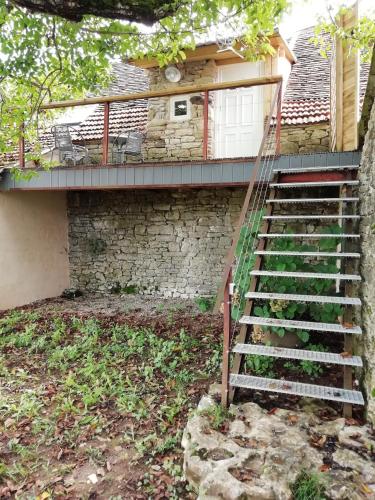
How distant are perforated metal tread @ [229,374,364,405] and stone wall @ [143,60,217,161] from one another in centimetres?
546

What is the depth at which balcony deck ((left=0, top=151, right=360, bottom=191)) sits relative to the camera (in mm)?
5332

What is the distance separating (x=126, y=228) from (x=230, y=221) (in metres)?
2.42

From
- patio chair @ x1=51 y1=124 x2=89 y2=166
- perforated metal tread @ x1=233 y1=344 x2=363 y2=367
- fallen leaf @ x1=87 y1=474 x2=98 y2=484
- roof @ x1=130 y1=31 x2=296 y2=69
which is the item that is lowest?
fallen leaf @ x1=87 y1=474 x2=98 y2=484

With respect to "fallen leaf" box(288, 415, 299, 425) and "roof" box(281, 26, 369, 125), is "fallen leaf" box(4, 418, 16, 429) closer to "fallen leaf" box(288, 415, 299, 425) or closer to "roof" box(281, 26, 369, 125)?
"fallen leaf" box(288, 415, 299, 425)

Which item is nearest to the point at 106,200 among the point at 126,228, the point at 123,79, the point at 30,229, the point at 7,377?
the point at 126,228

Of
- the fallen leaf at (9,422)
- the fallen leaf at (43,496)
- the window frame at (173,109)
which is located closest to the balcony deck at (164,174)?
the window frame at (173,109)

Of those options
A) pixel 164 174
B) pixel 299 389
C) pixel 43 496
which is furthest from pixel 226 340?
pixel 164 174

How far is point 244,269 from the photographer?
4.42 metres

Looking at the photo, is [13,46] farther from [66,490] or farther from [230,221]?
[230,221]

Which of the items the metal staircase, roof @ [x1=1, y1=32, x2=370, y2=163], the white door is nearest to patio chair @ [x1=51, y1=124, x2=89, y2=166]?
roof @ [x1=1, y1=32, x2=370, y2=163]

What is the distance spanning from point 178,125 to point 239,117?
1325mm

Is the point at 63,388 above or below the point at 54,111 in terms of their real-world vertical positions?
below

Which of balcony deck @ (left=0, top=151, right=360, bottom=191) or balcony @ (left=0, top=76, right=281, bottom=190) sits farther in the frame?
balcony @ (left=0, top=76, right=281, bottom=190)

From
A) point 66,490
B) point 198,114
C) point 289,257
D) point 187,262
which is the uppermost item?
point 198,114
